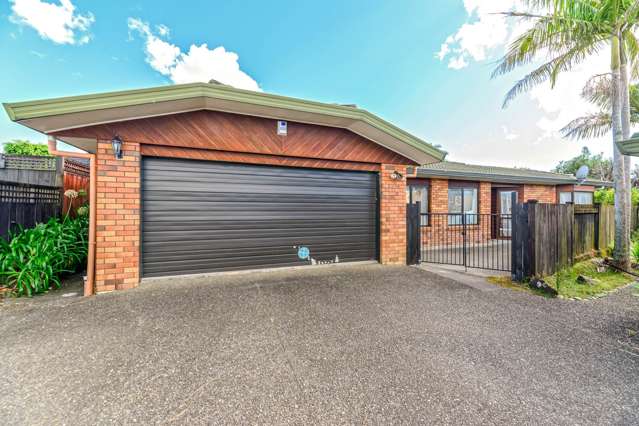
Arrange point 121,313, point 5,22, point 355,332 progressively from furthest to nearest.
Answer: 1. point 5,22
2. point 121,313
3. point 355,332

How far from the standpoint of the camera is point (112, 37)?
804cm

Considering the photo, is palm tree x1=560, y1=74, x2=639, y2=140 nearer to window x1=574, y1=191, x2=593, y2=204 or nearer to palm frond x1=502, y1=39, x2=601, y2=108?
palm frond x1=502, y1=39, x2=601, y2=108

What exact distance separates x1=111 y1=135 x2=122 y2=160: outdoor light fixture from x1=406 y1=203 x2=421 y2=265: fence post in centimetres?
590

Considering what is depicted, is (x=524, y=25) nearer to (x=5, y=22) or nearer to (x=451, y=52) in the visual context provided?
(x=451, y=52)

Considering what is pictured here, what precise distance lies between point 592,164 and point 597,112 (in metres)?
32.8

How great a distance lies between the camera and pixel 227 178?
461 centimetres

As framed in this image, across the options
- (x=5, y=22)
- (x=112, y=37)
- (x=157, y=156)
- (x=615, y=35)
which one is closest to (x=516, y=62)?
(x=615, y=35)

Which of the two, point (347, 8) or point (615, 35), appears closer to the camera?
point (615, 35)

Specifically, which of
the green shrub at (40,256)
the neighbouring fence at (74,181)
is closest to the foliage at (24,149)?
the neighbouring fence at (74,181)

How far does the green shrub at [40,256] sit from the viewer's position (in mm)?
3767

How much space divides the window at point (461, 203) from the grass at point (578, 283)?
153 inches

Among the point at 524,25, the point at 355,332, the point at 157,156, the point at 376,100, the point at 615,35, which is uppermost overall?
the point at 376,100

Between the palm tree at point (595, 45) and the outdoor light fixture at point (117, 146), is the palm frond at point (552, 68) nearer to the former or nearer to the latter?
the palm tree at point (595, 45)

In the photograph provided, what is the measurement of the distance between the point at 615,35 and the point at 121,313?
11000 mm
